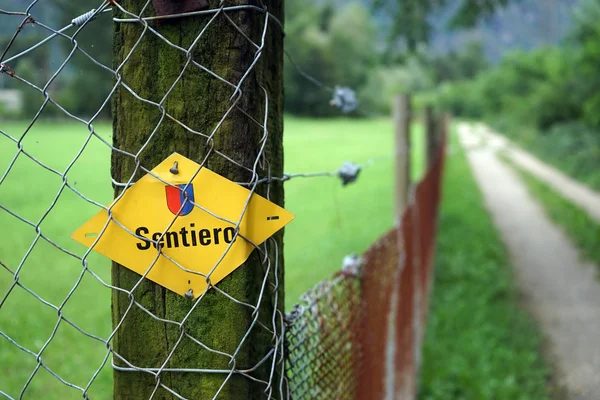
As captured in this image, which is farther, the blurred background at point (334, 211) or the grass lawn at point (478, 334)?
the grass lawn at point (478, 334)

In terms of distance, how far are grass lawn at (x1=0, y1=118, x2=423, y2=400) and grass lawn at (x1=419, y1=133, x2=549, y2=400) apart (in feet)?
3.18


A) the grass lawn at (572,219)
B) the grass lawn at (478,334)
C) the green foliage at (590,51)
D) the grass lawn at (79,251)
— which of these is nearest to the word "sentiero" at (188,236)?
the grass lawn at (79,251)

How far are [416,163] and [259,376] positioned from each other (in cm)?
1607

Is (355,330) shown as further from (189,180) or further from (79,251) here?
(79,251)

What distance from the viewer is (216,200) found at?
0.96 m

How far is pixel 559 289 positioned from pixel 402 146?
132 inches

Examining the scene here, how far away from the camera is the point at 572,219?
10047 mm

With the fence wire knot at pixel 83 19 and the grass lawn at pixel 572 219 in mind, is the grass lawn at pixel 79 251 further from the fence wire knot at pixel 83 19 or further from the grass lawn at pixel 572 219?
the grass lawn at pixel 572 219

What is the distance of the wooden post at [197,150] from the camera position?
0.95 meters

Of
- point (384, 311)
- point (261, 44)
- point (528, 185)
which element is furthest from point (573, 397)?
point (528, 185)

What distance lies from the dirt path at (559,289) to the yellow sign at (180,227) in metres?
3.90

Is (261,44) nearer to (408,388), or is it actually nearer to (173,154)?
(173,154)

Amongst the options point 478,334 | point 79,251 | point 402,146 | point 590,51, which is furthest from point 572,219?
point 79,251

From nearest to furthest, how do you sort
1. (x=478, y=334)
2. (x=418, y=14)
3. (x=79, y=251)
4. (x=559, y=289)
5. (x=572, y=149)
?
1. (x=478, y=334)
2. (x=79, y=251)
3. (x=559, y=289)
4. (x=418, y=14)
5. (x=572, y=149)
